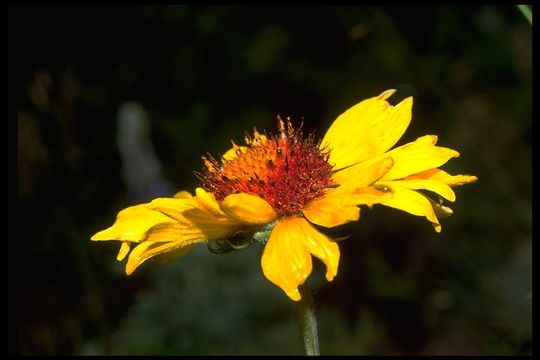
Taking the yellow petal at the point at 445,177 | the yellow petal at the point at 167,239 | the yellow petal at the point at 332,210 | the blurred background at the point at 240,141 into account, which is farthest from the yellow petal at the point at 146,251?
the blurred background at the point at 240,141

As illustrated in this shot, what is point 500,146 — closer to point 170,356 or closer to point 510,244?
point 510,244

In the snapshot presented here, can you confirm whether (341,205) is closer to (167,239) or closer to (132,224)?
(167,239)

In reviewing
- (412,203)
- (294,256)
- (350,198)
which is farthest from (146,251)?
(412,203)

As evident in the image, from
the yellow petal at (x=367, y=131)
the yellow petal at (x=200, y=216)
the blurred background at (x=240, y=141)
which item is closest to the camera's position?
the yellow petal at (x=200, y=216)

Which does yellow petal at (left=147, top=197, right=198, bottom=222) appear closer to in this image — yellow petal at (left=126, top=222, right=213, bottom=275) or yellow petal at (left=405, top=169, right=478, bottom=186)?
yellow petal at (left=126, top=222, right=213, bottom=275)

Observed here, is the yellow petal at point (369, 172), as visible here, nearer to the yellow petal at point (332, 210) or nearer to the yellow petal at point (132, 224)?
the yellow petal at point (332, 210)

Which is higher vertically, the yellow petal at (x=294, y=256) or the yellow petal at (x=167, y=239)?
the yellow petal at (x=167, y=239)

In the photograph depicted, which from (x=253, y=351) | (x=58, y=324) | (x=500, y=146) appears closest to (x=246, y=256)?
(x=253, y=351)

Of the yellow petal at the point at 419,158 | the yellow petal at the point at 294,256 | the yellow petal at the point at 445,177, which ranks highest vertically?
the yellow petal at the point at 419,158
